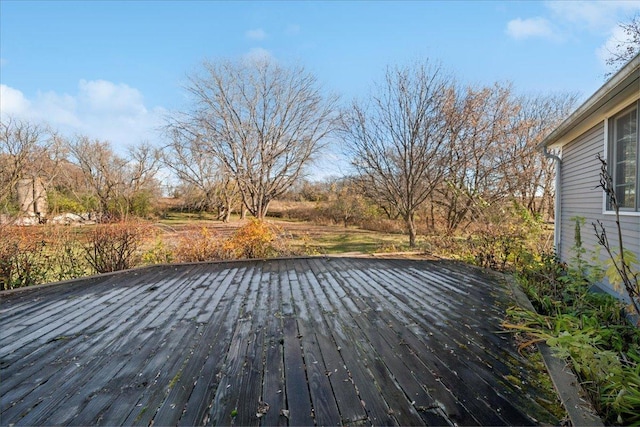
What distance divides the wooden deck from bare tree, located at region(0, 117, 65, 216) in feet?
34.9

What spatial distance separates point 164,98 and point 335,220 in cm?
969

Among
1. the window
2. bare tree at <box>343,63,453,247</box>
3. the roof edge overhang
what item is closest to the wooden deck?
the window

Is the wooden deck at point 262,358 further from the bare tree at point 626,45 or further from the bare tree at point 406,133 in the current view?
the bare tree at point 626,45

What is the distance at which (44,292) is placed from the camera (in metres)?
3.57

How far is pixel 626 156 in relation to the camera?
3.65 meters

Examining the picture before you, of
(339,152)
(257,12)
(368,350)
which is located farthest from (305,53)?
(368,350)

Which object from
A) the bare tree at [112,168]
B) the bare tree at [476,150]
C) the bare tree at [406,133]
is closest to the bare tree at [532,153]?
the bare tree at [476,150]

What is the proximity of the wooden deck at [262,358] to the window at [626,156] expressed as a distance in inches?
77.4

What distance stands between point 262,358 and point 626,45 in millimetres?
12216

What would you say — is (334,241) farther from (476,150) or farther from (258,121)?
(258,121)

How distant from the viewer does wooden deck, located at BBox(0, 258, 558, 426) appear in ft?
4.48

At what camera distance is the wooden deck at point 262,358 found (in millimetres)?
1364

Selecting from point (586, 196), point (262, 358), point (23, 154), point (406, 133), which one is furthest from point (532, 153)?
point (23, 154)

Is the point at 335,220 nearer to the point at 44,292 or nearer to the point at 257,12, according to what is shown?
the point at 257,12
